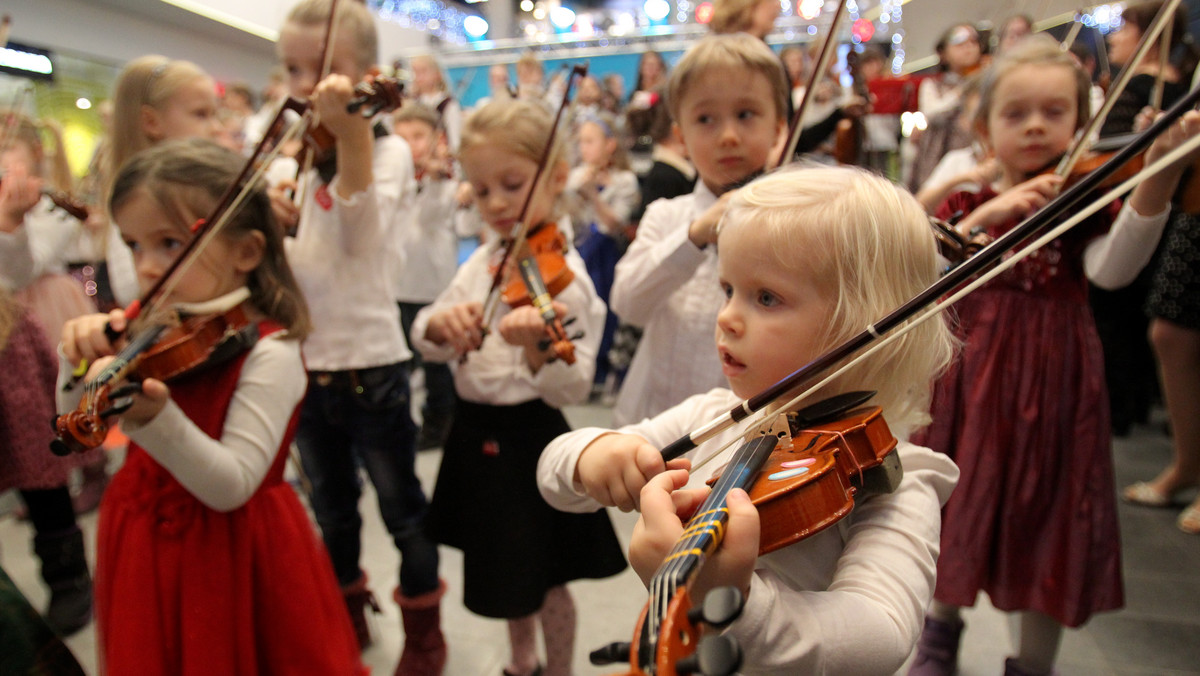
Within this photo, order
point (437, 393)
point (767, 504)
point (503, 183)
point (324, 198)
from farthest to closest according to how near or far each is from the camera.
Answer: point (437, 393) < point (324, 198) < point (503, 183) < point (767, 504)

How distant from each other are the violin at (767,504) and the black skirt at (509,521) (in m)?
0.74

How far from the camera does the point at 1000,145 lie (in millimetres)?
1260

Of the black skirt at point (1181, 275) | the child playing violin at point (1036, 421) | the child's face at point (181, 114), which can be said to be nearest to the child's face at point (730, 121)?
the child playing violin at point (1036, 421)

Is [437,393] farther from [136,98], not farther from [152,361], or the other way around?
[152,361]

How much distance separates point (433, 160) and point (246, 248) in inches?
68.2

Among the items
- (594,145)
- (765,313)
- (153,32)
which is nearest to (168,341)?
(765,313)

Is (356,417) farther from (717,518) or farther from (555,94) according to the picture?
(555,94)

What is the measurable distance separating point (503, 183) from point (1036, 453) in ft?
3.62

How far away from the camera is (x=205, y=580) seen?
1.02m

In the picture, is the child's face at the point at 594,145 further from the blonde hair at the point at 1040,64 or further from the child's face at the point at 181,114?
the blonde hair at the point at 1040,64

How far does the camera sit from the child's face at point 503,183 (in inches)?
51.3

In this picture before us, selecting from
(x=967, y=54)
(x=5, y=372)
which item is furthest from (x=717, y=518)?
(x=967, y=54)

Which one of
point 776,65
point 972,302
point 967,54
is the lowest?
point 972,302

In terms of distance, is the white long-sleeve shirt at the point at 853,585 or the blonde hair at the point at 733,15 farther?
the blonde hair at the point at 733,15
